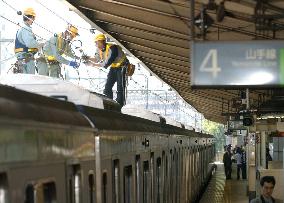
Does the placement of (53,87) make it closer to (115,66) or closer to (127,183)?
(127,183)

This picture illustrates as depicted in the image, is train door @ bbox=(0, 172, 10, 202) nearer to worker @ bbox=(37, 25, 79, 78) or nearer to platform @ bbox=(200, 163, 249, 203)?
worker @ bbox=(37, 25, 79, 78)

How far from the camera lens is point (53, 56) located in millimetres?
10352

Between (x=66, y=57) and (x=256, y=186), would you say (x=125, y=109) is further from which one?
(x=256, y=186)

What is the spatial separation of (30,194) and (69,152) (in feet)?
2.70

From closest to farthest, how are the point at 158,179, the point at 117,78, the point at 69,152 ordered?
the point at 69,152, the point at 158,179, the point at 117,78

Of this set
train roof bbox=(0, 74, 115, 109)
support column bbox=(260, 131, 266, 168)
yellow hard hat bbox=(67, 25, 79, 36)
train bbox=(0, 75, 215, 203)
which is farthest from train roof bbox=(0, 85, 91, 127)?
support column bbox=(260, 131, 266, 168)

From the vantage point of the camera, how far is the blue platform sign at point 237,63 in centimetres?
625

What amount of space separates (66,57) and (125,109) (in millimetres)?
1757

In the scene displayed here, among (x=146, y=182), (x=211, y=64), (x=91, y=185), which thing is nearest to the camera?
(x=91, y=185)

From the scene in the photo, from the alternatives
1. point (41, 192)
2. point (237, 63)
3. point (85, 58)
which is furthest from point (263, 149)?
point (41, 192)

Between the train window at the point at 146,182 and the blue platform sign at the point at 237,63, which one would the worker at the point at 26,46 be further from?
the blue platform sign at the point at 237,63

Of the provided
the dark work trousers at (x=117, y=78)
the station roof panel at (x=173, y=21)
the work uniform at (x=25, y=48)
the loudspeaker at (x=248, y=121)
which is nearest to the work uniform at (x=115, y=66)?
the dark work trousers at (x=117, y=78)

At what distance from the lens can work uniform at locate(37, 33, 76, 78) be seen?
33.5 feet

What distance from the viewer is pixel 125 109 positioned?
10359 millimetres
